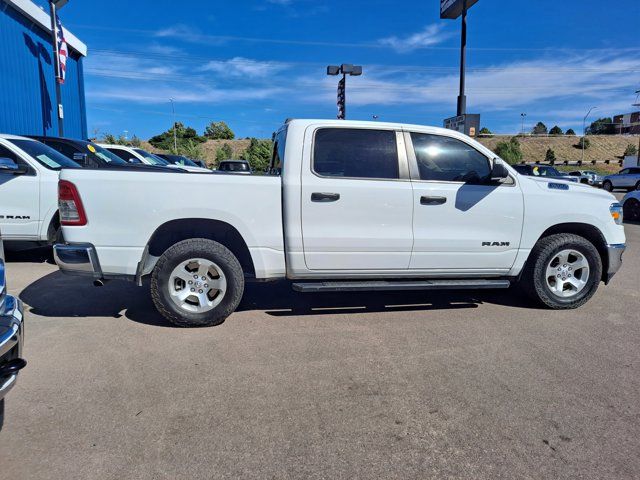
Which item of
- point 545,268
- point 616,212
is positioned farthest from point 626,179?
point 545,268

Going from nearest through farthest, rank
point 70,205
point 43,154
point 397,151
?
point 70,205
point 397,151
point 43,154

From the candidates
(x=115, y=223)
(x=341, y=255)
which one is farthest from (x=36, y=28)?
(x=341, y=255)

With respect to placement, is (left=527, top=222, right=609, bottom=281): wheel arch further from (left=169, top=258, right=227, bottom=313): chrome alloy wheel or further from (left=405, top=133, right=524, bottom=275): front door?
(left=169, top=258, right=227, bottom=313): chrome alloy wheel

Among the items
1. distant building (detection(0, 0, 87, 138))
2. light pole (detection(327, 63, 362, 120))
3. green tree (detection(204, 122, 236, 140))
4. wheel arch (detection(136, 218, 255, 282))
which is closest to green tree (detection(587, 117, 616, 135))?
green tree (detection(204, 122, 236, 140))

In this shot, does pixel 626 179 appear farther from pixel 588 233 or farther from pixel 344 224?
pixel 344 224

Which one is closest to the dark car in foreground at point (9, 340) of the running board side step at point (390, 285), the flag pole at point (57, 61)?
the running board side step at point (390, 285)

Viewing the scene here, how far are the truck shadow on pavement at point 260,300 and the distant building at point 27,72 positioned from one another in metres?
12.7

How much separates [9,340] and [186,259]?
6.57 ft

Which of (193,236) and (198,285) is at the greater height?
(193,236)

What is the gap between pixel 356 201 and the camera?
4.38 meters

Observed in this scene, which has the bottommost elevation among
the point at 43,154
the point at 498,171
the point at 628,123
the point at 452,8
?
the point at 498,171

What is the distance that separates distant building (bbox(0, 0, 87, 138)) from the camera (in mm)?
15188

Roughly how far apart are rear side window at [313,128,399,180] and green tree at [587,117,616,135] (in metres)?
134

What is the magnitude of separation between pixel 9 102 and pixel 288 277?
1588 centimetres
